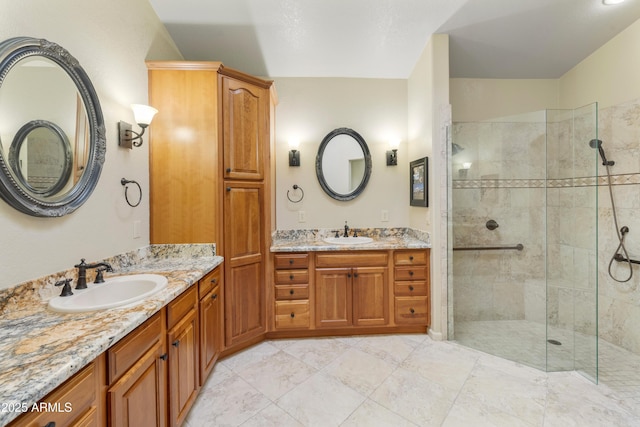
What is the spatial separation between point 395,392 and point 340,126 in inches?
103

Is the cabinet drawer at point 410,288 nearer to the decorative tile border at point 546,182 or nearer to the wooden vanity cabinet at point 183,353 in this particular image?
the decorative tile border at point 546,182

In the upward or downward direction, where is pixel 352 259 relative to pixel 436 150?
downward

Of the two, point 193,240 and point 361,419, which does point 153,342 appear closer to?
point 193,240

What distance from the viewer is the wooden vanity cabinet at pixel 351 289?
2.41m

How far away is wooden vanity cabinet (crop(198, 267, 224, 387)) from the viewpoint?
1667mm

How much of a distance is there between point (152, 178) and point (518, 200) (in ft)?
11.2

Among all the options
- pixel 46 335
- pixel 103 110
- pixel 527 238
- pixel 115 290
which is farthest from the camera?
pixel 527 238

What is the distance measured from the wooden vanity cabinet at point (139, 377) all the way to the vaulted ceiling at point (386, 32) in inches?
90.1

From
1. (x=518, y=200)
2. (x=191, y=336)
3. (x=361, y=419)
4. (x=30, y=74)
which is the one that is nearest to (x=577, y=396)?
(x=361, y=419)

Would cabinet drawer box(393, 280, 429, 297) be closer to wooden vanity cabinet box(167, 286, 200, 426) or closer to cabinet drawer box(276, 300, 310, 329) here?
cabinet drawer box(276, 300, 310, 329)

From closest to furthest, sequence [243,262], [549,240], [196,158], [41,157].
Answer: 1. [41,157]
2. [196,158]
3. [243,262]
4. [549,240]

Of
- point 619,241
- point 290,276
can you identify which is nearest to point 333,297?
point 290,276

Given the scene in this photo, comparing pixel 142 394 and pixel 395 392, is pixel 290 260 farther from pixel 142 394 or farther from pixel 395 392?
pixel 142 394

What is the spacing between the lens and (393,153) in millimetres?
2922
